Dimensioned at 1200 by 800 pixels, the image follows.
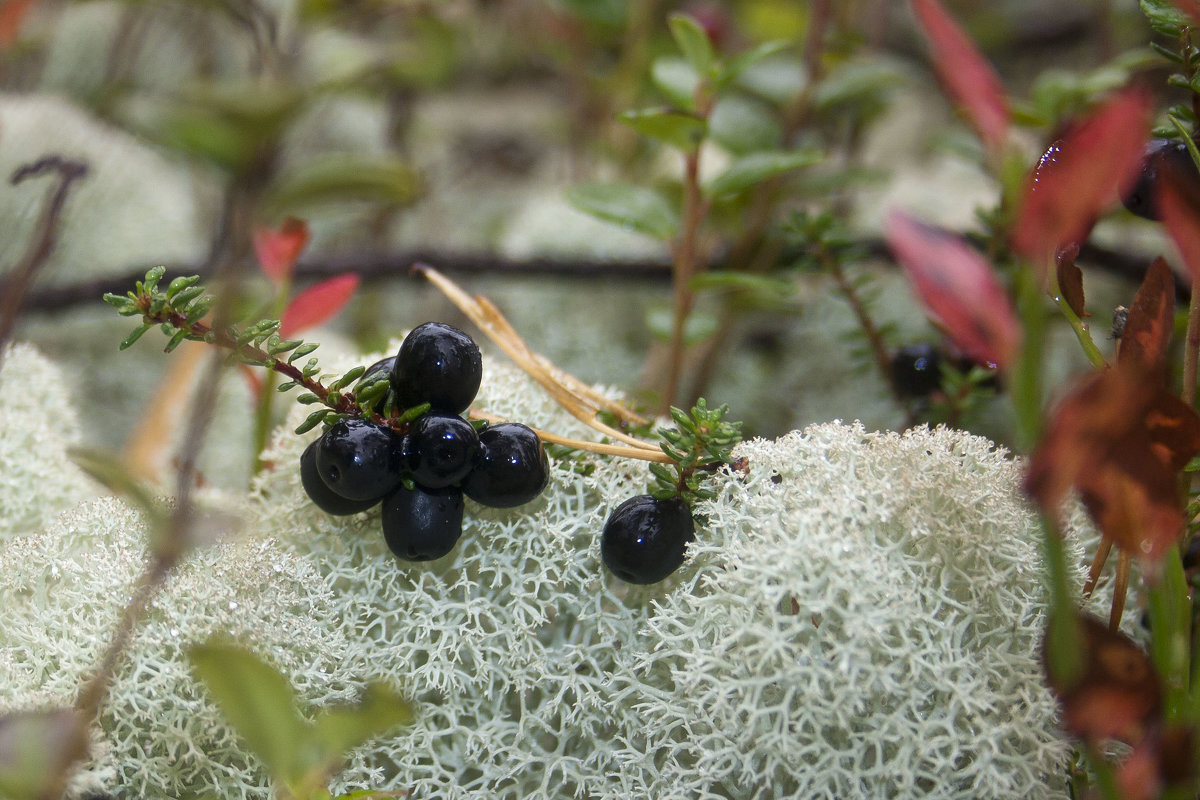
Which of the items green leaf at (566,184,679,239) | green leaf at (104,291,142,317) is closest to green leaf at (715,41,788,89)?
green leaf at (566,184,679,239)

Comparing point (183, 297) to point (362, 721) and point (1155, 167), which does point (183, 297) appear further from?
point (1155, 167)

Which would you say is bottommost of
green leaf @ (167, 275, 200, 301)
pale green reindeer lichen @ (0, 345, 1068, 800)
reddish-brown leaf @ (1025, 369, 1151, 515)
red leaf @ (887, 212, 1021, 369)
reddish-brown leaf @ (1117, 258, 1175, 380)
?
pale green reindeer lichen @ (0, 345, 1068, 800)

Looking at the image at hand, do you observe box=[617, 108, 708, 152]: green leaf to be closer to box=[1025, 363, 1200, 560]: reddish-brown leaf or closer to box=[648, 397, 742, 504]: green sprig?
box=[648, 397, 742, 504]: green sprig

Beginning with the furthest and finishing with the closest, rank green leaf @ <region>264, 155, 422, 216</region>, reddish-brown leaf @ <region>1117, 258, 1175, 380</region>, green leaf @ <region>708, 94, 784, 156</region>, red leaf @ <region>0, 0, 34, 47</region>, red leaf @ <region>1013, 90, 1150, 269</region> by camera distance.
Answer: green leaf @ <region>264, 155, 422, 216</region>, green leaf @ <region>708, 94, 784, 156</region>, red leaf @ <region>0, 0, 34, 47</region>, reddish-brown leaf @ <region>1117, 258, 1175, 380</region>, red leaf @ <region>1013, 90, 1150, 269</region>

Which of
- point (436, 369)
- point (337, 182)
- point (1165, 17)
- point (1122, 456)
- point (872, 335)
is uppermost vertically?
point (1165, 17)

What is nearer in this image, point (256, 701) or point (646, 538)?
point (256, 701)

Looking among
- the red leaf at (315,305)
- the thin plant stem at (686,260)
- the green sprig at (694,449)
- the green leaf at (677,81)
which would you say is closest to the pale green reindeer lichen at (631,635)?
the green sprig at (694,449)

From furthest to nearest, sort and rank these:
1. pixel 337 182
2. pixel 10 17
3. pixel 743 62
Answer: pixel 337 182
pixel 10 17
pixel 743 62

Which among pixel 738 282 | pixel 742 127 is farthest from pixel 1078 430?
pixel 742 127
